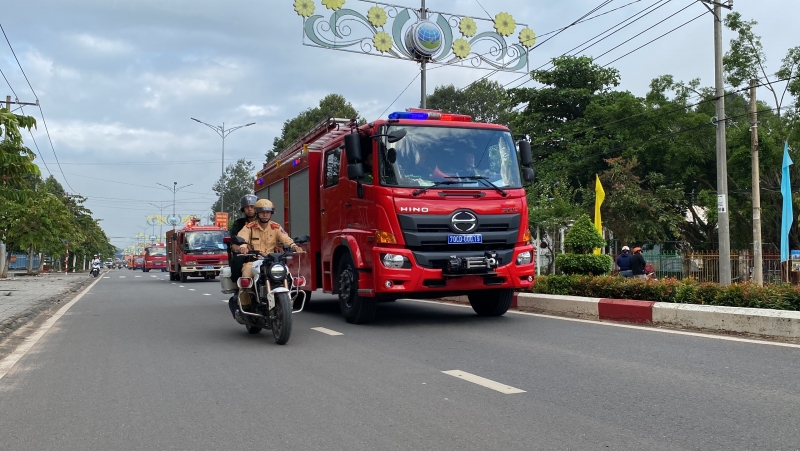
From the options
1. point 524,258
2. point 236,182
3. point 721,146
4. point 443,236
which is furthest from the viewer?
point 236,182

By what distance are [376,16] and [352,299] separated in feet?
41.0

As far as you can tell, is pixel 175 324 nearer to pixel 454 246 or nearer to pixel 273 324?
pixel 273 324

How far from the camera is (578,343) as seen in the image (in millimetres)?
7910

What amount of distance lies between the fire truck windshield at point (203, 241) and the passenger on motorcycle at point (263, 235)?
934 inches

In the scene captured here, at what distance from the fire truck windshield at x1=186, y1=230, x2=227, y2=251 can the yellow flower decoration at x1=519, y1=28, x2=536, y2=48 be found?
1604 centimetres

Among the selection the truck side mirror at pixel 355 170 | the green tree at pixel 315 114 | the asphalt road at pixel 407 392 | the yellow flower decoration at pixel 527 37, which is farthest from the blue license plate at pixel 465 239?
the green tree at pixel 315 114

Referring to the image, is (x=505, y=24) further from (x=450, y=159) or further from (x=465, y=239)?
(x=465, y=239)

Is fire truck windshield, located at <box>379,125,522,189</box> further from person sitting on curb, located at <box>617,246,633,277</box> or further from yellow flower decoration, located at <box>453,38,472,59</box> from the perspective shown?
yellow flower decoration, located at <box>453,38,472,59</box>

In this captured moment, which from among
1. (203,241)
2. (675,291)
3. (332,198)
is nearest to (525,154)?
(675,291)

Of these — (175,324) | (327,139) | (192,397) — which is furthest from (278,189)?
(192,397)

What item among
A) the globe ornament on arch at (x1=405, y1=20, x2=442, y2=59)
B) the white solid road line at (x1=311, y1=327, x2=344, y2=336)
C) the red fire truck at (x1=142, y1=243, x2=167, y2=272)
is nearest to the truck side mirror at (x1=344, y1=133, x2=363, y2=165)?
the white solid road line at (x1=311, y1=327, x2=344, y2=336)

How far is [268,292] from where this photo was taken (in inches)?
325

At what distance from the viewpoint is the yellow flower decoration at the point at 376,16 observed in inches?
815

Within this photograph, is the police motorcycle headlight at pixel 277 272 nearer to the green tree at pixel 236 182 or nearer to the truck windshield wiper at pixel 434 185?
the truck windshield wiper at pixel 434 185
